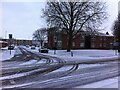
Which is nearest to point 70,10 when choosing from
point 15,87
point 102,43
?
point 15,87

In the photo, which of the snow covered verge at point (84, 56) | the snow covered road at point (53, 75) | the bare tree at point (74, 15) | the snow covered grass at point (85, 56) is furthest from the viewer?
the bare tree at point (74, 15)

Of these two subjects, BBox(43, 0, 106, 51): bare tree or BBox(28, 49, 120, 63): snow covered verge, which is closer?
BBox(28, 49, 120, 63): snow covered verge

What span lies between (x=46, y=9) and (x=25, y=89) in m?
46.3

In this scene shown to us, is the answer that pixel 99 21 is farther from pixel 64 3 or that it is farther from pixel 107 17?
pixel 64 3

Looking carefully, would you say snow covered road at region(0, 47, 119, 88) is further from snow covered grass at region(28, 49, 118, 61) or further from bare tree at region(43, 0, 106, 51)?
bare tree at region(43, 0, 106, 51)

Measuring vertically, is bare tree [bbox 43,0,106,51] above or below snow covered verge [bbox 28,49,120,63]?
above

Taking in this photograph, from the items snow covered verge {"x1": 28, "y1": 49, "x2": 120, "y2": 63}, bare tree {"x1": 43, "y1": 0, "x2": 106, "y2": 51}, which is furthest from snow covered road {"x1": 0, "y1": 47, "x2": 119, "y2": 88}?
bare tree {"x1": 43, "y1": 0, "x2": 106, "y2": 51}

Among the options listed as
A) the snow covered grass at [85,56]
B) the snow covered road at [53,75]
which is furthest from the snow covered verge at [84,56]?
the snow covered road at [53,75]

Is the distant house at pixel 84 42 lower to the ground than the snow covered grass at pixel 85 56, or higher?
higher

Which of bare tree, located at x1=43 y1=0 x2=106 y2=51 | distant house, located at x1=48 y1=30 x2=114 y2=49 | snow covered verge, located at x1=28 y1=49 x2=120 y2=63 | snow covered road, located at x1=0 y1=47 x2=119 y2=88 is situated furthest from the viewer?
distant house, located at x1=48 y1=30 x2=114 y2=49

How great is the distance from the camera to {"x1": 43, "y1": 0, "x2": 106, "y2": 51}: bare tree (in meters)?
54.2

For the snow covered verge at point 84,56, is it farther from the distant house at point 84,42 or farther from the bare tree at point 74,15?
the distant house at point 84,42

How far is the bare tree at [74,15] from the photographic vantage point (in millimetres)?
54219

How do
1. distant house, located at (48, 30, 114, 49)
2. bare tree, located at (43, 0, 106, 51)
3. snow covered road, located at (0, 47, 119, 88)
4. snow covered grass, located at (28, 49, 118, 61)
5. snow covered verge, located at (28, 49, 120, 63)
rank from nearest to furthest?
snow covered road, located at (0, 47, 119, 88), snow covered verge, located at (28, 49, 120, 63), snow covered grass, located at (28, 49, 118, 61), bare tree, located at (43, 0, 106, 51), distant house, located at (48, 30, 114, 49)
